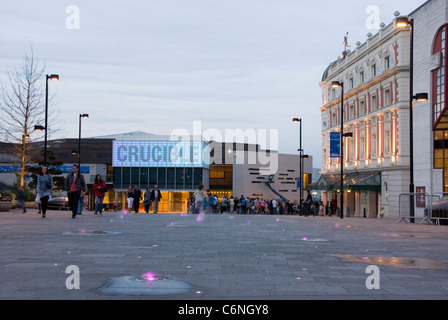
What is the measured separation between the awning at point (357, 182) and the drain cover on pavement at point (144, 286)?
140ft

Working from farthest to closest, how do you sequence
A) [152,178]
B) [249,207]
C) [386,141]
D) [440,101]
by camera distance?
[152,178] < [249,207] < [386,141] < [440,101]

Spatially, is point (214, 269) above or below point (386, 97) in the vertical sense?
below

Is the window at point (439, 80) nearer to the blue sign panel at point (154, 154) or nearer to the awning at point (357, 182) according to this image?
the awning at point (357, 182)

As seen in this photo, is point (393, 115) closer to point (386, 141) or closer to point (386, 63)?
point (386, 141)

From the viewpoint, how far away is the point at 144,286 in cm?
616

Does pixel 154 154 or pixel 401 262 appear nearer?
pixel 401 262

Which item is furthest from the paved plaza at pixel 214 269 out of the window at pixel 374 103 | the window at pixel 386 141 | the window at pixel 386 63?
the window at pixel 374 103

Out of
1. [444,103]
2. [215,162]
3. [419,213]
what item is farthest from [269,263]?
Result: [215,162]

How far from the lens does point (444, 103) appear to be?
38.2 meters

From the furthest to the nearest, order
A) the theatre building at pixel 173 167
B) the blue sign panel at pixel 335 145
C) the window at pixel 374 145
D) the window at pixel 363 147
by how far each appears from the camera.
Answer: the theatre building at pixel 173 167
the window at pixel 363 147
the window at pixel 374 145
the blue sign panel at pixel 335 145

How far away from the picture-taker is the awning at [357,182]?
156 feet

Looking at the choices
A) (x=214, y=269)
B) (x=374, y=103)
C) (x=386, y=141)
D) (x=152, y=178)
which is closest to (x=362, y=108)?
(x=374, y=103)

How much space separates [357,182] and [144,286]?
44.4m
